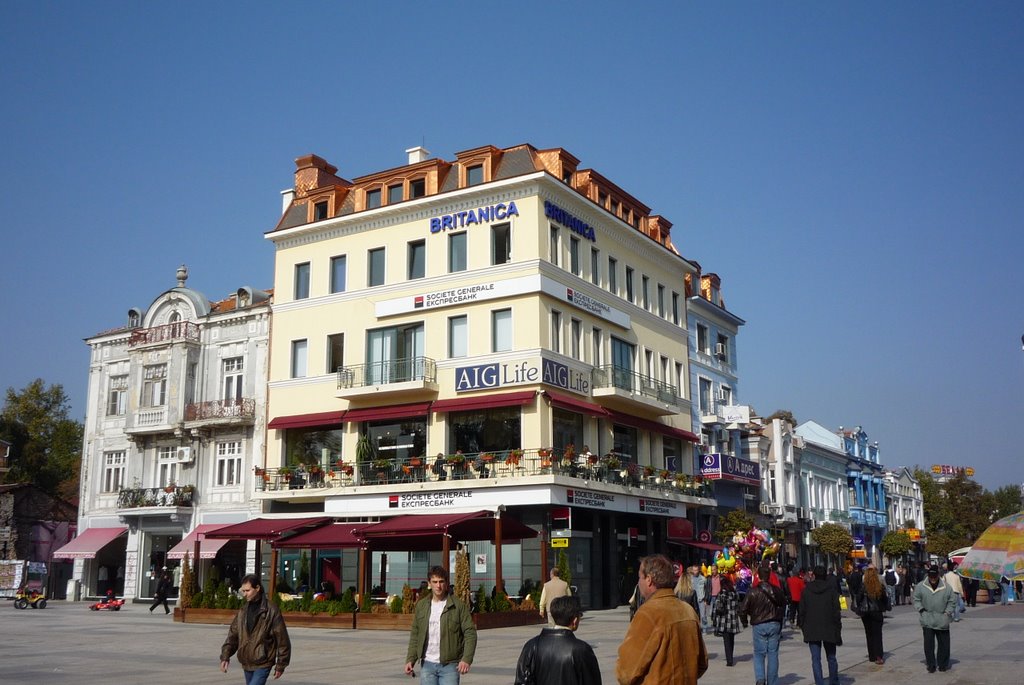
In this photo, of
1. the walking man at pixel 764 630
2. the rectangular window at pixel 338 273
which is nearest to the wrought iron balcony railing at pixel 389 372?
the rectangular window at pixel 338 273

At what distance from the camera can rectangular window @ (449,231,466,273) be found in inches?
1481

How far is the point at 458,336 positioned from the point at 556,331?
12.3ft

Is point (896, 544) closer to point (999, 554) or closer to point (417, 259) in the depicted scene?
point (417, 259)

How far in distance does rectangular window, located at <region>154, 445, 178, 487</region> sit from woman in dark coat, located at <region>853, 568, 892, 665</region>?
110ft

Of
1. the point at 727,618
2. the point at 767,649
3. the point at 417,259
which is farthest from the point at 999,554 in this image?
the point at 417,259

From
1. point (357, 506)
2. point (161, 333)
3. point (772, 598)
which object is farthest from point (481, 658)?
point (161, 333)

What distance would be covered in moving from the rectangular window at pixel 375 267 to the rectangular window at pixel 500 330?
5786mm

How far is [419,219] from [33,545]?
88.6 ft

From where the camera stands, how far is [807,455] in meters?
60.3

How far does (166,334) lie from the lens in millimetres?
44062

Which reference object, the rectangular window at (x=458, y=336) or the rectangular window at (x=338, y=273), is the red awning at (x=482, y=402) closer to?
the rectangular window at (x=458, y=336)

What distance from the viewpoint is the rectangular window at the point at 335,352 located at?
39662mm

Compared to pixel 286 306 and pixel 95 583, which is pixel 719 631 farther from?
pixel 95 583

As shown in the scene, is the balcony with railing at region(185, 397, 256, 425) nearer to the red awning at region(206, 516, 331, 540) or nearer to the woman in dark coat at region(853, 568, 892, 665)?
the red awning at region(206, 516, 331, 540)
